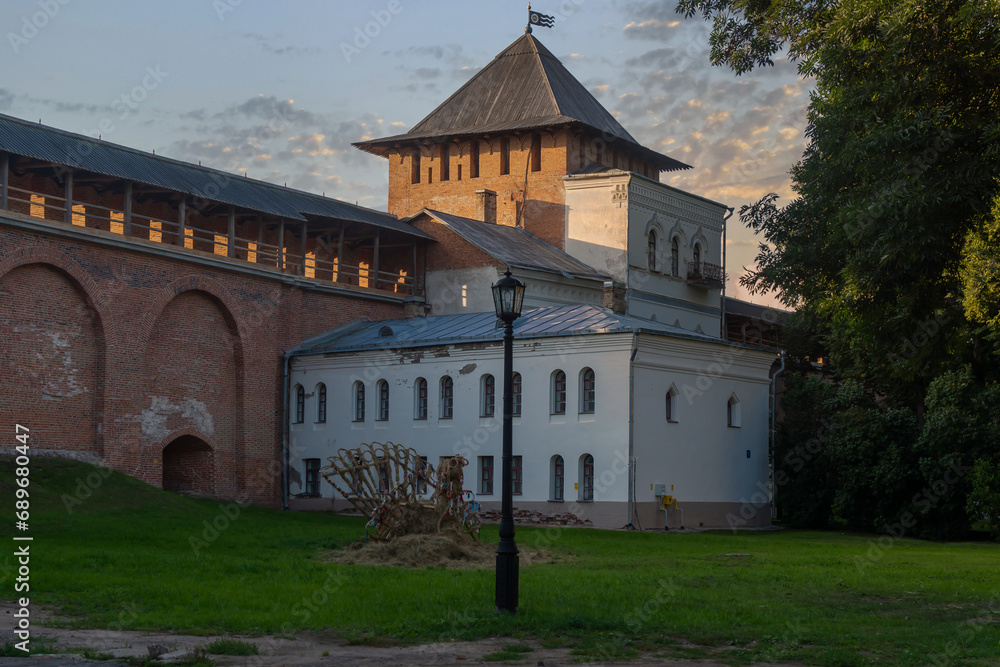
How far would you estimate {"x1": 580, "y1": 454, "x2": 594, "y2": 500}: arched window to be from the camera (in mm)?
30219

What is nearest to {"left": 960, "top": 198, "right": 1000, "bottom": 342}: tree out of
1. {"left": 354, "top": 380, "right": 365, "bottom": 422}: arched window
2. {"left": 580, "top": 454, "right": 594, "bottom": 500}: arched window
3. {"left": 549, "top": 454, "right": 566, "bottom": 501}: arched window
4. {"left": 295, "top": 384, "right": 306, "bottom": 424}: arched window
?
{"left": 580, "top": 454, "right": 594, "bottom": 500}: arched window

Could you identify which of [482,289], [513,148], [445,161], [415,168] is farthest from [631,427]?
[415,168]

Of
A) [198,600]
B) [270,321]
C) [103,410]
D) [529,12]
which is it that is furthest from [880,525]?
[529,12]

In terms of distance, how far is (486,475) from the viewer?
1277 inches

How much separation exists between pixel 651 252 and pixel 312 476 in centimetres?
1841

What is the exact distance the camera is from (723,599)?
14.1 m

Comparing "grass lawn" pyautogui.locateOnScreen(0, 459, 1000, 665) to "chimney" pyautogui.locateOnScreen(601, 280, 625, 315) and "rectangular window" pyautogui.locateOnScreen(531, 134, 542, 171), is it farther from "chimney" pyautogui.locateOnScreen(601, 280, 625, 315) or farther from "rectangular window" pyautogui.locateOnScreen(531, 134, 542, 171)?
"rectangular window" pyautogui.locateOnScreen(531, 134, 542, 171)

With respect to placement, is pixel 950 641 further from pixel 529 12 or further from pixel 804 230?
pixel 529 12

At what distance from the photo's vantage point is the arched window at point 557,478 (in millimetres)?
30792

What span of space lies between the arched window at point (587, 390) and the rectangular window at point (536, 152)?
19928 mm

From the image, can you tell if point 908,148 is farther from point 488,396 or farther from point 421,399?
point 421,399

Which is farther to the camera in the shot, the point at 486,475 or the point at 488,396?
the point at 488,396

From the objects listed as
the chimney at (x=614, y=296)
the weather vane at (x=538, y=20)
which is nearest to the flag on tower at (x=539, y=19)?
the weather vane at (x=538, y=20)

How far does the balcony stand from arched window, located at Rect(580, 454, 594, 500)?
20.1 metres
